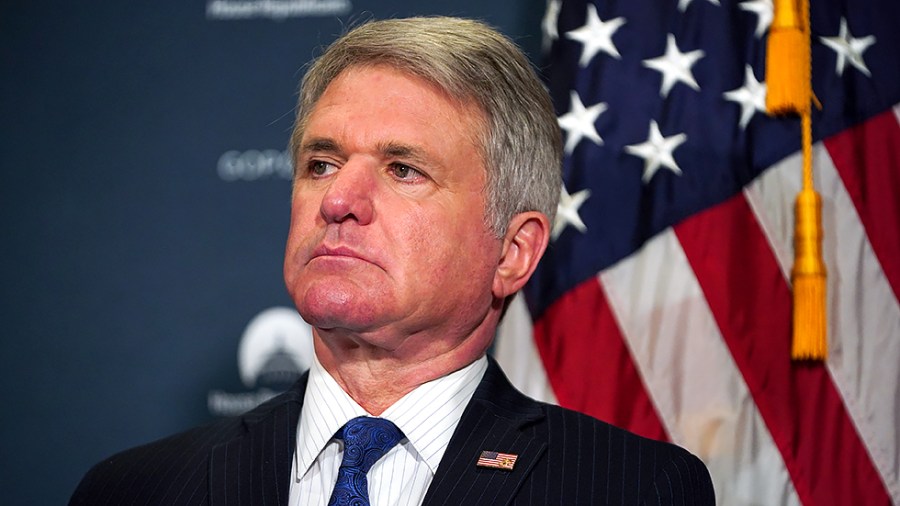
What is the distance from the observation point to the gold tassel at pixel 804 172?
2264mm

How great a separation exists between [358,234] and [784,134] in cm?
121

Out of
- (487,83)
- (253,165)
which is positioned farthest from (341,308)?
(253,165)

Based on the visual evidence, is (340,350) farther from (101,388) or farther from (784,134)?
(101,388)

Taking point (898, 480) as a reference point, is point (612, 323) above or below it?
above

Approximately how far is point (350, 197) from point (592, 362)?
1.04 metres

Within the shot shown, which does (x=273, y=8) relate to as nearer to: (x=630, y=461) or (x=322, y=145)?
(x=322, y=145)

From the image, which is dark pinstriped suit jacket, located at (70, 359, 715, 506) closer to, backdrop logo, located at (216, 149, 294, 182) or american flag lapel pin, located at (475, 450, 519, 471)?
american flag lapel pin, located at (475, 450, 519, 471)

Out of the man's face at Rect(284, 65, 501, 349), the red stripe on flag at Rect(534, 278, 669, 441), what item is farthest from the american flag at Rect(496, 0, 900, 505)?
the man's face at Rect(284, 65, 501, 349)

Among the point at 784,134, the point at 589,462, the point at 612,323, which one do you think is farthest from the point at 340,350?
the point at 784,134

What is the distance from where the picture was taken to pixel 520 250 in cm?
195

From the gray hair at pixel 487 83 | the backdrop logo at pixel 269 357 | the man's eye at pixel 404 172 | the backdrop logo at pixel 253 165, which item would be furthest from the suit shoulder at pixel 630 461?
the backdrop logo at pixel 253 165

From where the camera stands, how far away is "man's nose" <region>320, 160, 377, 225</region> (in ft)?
5.48

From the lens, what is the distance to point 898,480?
2295 millimetres

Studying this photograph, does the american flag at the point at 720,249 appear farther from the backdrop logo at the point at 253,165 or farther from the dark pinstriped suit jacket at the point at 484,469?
the backdrop logo at the point at 253,165
